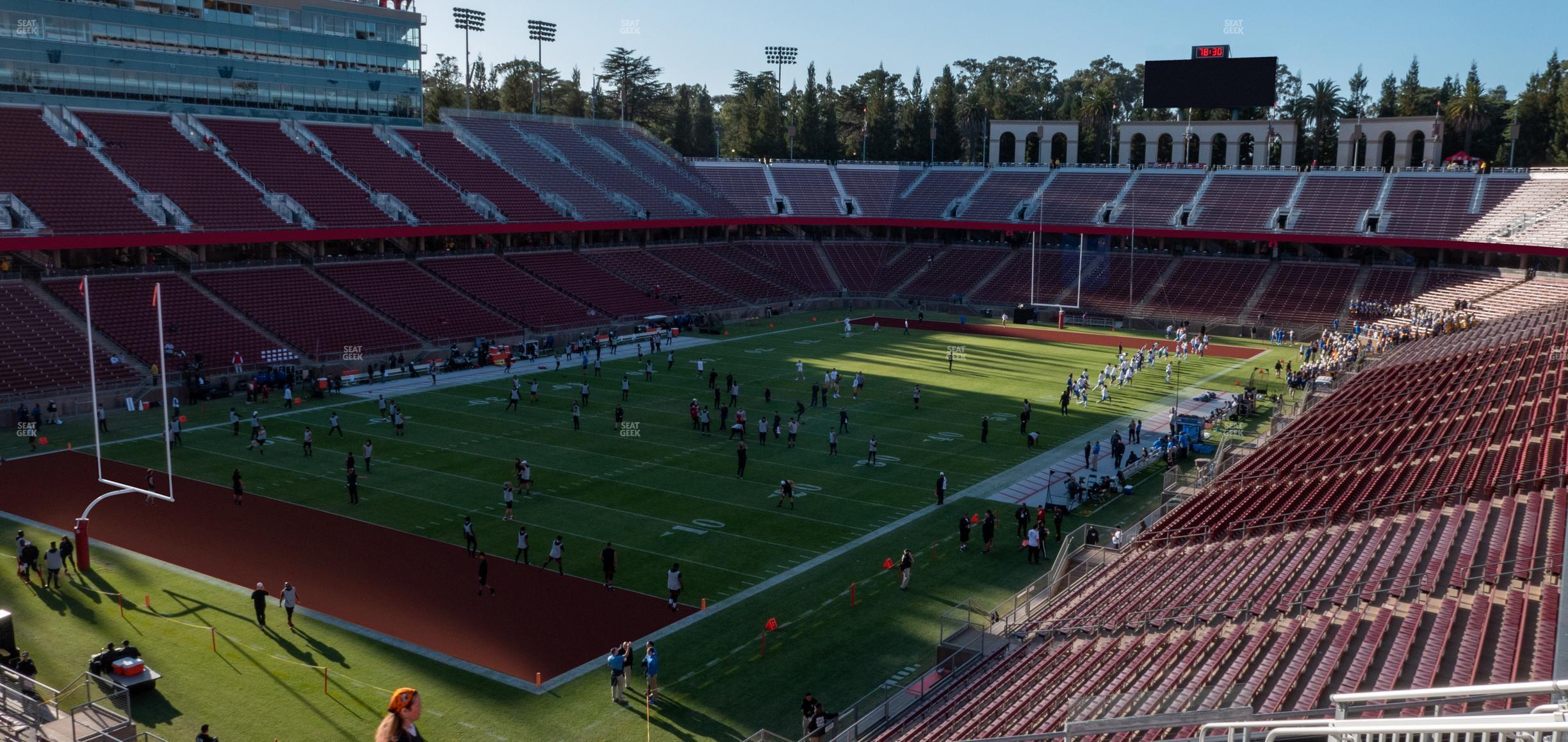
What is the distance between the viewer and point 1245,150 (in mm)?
90125

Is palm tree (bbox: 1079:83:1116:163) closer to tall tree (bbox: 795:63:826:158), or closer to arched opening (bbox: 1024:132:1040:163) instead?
arched opening (bbox: 1024:132:1040:163)

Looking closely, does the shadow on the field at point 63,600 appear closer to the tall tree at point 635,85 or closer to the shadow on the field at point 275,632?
the shadow on the field at point 275,632

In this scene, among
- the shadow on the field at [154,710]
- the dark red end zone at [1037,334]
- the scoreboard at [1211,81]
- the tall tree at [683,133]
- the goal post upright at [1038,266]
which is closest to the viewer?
the shadow on the field at [154,710]

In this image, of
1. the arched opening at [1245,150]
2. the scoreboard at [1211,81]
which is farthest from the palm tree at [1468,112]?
the scoreboard at [1211,81]

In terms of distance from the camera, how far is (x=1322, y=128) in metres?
88.9

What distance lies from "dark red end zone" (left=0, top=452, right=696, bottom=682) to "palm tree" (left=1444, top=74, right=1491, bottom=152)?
82118 mm

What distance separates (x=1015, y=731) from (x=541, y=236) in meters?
56.6

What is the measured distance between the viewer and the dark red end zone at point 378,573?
19250 millimetres

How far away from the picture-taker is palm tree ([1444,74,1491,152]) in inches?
3209

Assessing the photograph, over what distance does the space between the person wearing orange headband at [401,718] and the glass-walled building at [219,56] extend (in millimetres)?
56707

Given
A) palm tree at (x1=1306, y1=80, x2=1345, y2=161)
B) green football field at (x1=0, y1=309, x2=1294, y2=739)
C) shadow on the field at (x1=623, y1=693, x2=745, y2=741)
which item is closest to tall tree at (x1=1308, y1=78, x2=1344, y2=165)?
palm tree at (x1=1306, y1=80, x2=1345, y2=161)

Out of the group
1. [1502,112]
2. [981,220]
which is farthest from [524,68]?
[1502,112]

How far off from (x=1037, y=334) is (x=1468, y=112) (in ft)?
150

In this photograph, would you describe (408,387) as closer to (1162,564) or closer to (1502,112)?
(1162,564)
